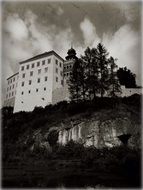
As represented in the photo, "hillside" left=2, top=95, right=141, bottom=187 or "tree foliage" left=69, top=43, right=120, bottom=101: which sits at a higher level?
"tree foliage" left=69, top=43, right=120, bottom=101

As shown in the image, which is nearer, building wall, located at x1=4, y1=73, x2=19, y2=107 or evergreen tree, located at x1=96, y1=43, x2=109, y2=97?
evergreen tree, located at x1=96, y1=43, x2=109, y2=97

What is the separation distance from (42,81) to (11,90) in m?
13.1

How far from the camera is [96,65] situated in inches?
1494

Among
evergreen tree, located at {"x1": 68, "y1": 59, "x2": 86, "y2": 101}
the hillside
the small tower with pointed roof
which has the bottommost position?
the hillside

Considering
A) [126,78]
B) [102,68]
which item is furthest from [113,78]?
[126,78]

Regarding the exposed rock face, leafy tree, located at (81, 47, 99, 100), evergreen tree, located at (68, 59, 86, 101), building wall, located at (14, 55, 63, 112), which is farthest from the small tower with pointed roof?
the exposed rock face

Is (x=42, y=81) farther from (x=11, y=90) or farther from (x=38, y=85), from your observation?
(x=11, y=90)

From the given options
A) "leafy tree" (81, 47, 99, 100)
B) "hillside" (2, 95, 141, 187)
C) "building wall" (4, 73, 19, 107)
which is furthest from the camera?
"building wall" (4, 73, 19, 107)

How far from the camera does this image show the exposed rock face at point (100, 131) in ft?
84.8

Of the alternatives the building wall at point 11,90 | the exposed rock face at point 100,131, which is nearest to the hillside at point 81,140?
the exposed rock face at point 100,131

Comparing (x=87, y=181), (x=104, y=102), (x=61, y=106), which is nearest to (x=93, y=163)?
(x=87, y=181)

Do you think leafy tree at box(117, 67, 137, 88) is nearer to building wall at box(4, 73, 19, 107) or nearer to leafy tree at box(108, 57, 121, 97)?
leafy tree at box(108, 57, 121, 97)

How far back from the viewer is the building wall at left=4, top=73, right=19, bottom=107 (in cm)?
5753

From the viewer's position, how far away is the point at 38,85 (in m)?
50.3
